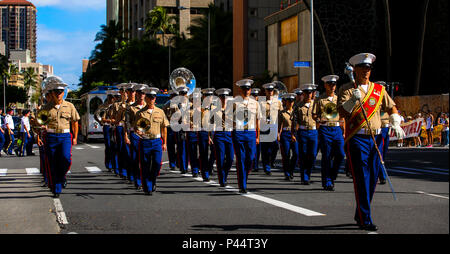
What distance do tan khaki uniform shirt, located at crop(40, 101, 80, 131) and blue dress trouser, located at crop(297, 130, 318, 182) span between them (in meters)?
4.46

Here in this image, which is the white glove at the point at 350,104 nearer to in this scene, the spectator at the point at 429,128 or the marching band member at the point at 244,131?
the marching band member at the point at 244,131

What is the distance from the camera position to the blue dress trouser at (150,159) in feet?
38.5

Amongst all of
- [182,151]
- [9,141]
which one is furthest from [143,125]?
[9,141]

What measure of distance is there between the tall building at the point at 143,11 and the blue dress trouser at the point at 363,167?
179ft

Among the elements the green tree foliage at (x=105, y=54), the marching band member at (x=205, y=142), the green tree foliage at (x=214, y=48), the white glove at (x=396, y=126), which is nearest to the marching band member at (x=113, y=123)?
the marching band member at (x=205, y=142)

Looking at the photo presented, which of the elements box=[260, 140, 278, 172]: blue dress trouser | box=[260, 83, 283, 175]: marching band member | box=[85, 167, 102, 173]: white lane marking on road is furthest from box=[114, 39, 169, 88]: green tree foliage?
box=[260, 83, 283, 175]: marching band member

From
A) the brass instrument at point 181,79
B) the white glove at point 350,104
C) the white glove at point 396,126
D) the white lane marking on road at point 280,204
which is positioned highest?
the brass instrument at point 181,79

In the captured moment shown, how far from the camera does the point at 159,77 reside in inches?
2675

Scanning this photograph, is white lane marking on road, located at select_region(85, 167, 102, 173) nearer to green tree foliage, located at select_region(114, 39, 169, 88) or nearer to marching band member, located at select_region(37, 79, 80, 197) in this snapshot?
marching band member, located at select_region(37, 79, 80, 197)

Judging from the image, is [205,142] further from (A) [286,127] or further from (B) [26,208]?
(B) [26,208]

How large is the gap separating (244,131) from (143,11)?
3422 inches

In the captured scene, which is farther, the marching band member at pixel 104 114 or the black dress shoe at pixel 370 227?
the marching band member at pixel 104 114

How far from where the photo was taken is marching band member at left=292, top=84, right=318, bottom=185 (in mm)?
13070
